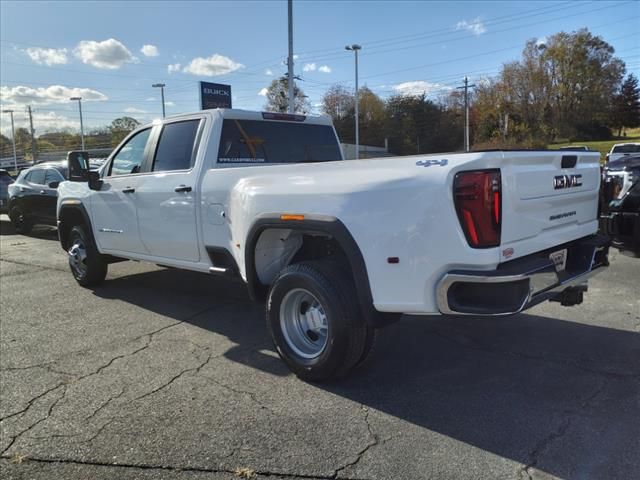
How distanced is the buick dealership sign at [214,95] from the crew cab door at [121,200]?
32.1 ft

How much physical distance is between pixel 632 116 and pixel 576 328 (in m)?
78.0

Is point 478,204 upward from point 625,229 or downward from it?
upward

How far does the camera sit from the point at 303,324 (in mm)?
4008

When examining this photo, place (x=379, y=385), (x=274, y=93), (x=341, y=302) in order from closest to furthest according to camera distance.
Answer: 1. (x=341, y=302)
2. (x=379, y=385)
3. (x=274, y=93)

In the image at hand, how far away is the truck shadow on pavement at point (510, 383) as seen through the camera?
2914 millimetres

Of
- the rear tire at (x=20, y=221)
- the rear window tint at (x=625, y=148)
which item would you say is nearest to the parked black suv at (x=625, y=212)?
the rear tire at (x=20, y=221)

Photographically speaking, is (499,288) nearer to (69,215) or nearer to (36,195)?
(69,215)

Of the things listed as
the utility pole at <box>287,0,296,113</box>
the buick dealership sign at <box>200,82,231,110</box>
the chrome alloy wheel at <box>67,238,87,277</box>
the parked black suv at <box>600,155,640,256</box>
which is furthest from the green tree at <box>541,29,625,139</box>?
the chrome alloy wheel at <box>67,238,87,277</box>

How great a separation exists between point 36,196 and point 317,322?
34.8ft

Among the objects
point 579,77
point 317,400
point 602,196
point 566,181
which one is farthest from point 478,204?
point 579,77

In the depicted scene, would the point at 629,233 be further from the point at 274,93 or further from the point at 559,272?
the point at 274,93

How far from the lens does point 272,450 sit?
2.98 metres

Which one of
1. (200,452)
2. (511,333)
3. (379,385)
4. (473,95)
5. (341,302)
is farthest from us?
(473,95)

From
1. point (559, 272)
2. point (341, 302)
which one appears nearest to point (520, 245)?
point (559, 272)
